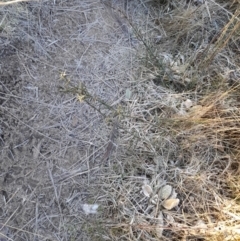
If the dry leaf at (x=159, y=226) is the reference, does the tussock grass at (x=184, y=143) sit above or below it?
above

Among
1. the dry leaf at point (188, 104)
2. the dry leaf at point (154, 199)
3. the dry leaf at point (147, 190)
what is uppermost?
Answer: the dry leaf at point (188, 104)

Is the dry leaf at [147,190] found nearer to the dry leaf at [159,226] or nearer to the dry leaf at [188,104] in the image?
the dry leaf at [159,226]

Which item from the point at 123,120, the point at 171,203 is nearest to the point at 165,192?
the point at 171,203

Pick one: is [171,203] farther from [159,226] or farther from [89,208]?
[89,208]

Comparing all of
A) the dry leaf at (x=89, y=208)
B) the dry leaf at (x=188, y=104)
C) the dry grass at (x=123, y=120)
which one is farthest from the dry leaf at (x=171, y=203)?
the dry leaf at (x=188, y=104)

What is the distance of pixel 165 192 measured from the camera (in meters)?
1.58

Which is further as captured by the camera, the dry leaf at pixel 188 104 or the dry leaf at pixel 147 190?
the dry leaf at pixel 188 104

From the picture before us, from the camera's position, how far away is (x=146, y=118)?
174 centimetres

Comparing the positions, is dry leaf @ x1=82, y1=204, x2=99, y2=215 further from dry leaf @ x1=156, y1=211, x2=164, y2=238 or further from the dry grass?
dry leaf @ x1=156, y1=211, x2=164, y2=238

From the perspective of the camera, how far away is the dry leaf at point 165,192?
62.1 inches

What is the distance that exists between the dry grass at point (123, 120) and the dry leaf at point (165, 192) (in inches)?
0.6

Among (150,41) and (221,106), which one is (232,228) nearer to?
(221,106)

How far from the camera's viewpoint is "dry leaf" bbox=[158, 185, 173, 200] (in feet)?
5.17

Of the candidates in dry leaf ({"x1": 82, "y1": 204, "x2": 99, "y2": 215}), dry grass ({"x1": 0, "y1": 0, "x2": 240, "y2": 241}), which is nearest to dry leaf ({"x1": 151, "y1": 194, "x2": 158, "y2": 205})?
dry grass ({"x1": 0, "y1": 0, "x2": 240, "y2": 241})
